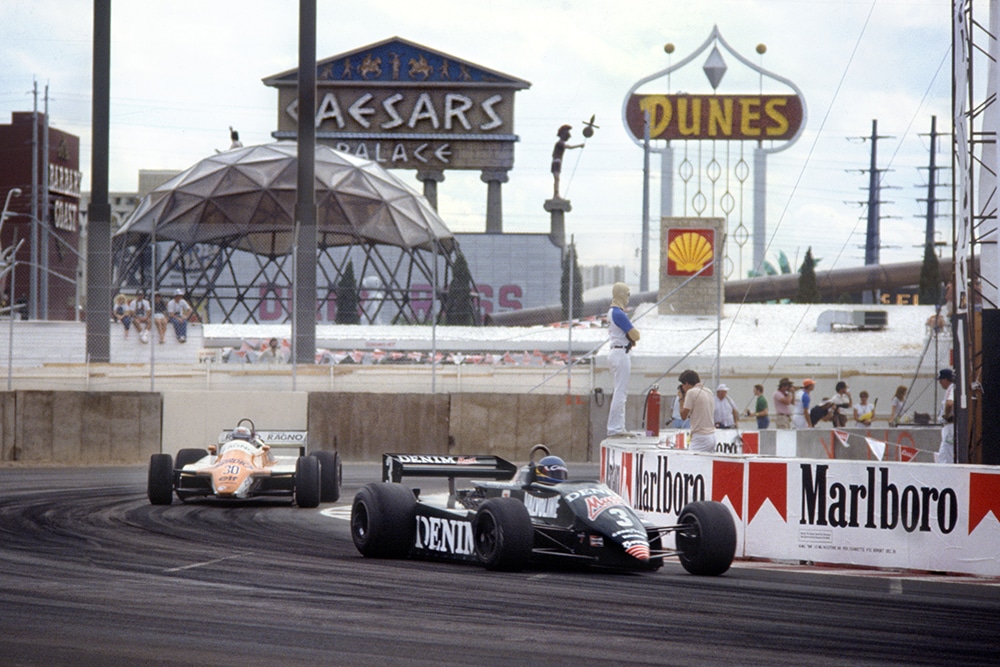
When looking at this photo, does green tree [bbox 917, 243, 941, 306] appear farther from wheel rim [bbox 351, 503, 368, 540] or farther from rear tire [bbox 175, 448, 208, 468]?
wheel rim [bbox 351, 503, 368, 540]

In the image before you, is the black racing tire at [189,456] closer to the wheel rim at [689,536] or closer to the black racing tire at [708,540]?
the wheel rim at [689,536]

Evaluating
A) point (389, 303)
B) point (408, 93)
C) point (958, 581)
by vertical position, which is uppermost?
point (408, 93)

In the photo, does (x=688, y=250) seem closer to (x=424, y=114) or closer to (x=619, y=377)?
(x=619, y=377)

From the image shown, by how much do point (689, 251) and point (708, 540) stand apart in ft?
101

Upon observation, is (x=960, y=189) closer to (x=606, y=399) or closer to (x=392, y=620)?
(x=606, y=399)

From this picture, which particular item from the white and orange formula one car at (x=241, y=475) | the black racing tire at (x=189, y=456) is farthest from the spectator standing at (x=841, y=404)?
the black racing tire at (x=189, y=456)

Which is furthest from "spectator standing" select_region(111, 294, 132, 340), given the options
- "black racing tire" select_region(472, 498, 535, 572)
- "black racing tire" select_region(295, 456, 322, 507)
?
"black racing tire" select_region(472, 498, 535, 572)

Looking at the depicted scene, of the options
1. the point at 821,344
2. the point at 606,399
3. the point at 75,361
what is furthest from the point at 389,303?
the point at 606,399

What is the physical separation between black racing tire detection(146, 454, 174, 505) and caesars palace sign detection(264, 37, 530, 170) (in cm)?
5005

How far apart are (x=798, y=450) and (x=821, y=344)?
20.3 m

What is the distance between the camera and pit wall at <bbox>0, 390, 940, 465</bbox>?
2305 centimetres

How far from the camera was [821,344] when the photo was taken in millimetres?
39281

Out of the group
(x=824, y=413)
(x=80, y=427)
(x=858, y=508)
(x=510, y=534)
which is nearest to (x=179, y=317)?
(x=80, y=427)

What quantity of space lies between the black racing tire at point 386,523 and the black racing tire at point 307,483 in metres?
4.41
